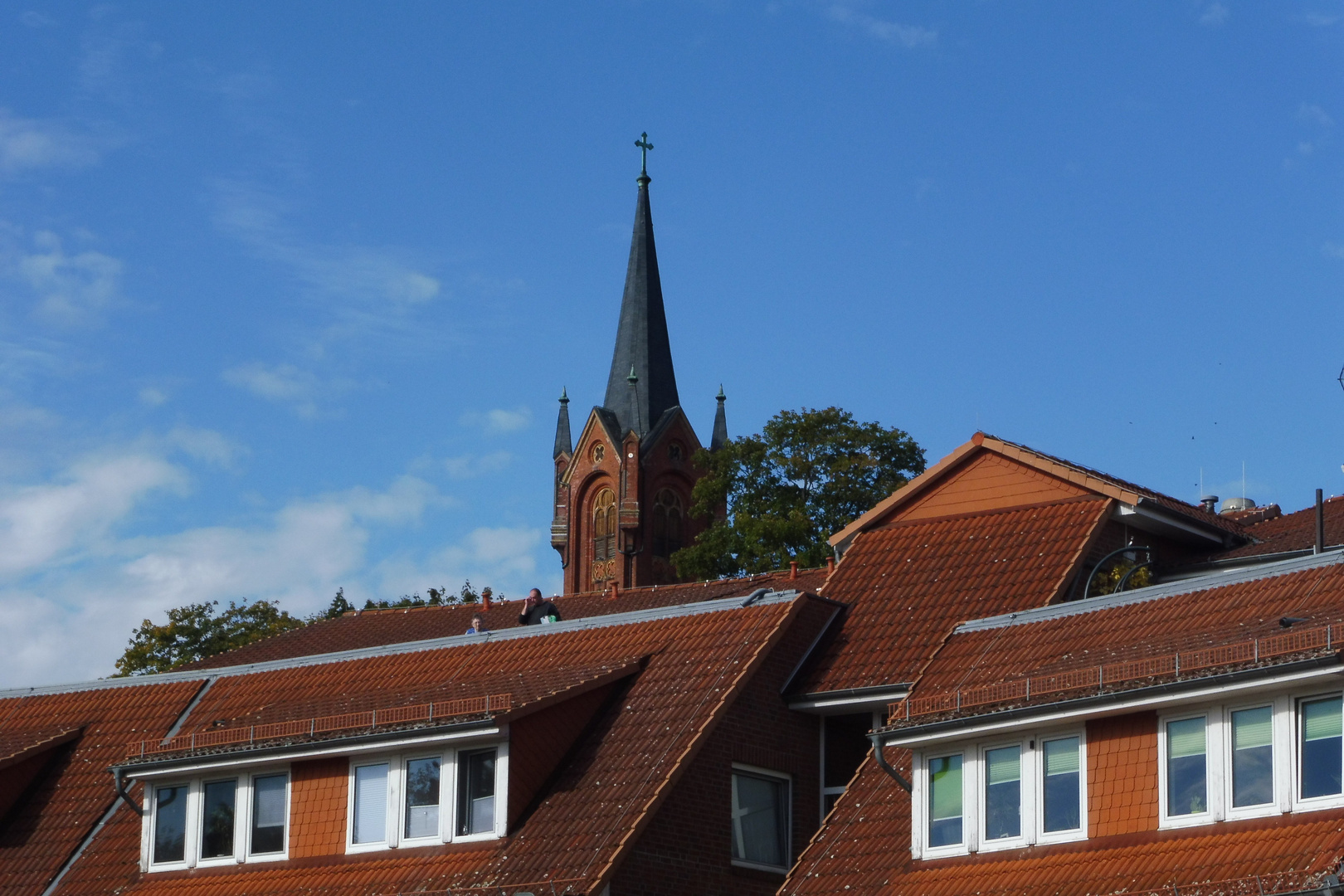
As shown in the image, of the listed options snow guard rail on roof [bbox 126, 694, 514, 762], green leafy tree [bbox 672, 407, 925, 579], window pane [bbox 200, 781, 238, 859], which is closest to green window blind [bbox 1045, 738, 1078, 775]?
snow guard rail on roof [bbox 126, 694, 514, 762]

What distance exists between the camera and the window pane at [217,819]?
94.0 ft

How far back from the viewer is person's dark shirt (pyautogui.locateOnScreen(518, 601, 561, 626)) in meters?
33.8

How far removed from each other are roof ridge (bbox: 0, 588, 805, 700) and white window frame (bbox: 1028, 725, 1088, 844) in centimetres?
681

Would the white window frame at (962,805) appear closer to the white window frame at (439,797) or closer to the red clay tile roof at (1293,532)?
the white window frame at (439,797)

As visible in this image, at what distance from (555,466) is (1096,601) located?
100.0 metres

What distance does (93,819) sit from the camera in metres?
30.9

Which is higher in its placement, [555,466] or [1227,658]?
[555,466]

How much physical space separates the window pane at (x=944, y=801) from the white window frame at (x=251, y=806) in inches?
355

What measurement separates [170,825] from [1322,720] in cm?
1604

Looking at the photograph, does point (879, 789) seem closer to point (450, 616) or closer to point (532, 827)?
point (532, 827)

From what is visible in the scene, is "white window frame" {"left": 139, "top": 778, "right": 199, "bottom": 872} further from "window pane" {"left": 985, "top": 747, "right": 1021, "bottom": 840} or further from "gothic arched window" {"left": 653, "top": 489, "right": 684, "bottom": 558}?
"gothic arched window" {"left": 653, "top": 489, "right": 684, "bottom": 558}

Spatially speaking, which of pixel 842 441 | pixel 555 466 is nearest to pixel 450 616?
pixel 842 441

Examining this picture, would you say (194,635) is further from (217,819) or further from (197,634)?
(217,819)

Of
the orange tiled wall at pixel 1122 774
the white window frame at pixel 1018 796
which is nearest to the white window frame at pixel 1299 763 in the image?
the orange tiled wall at pixel 1122 774
